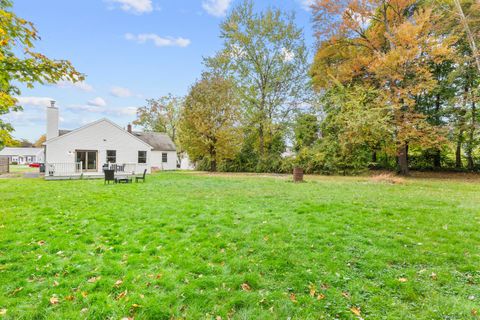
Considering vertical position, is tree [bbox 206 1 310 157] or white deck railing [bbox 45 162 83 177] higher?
tree [bbox 206 1 310 157]

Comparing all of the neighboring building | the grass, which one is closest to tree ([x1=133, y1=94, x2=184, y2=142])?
the neighboring building

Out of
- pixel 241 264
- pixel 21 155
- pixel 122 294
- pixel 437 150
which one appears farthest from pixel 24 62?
pixel 21 155

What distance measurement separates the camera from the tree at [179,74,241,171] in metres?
23.9

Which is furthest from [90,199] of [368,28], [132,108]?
[132,108]

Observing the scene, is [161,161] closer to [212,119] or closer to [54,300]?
[212,119]

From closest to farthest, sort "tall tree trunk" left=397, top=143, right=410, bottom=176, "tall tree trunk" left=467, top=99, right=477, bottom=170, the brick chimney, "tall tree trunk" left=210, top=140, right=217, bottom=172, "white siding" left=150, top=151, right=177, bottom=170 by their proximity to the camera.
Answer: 1. "tall tree trunk" left=467, top=99, right=477, bottom=170
2. "tall tree trunk" left=397, top=143, right=410, bottom=176
3. the brick chimney
4. "tall tree trunk" left=210, top=140, right=217, bottom=172
5. "white siding" left=150, top=151, right=177, bottom=170

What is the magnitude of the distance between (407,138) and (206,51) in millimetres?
20584

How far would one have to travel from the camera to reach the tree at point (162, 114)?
43.2m

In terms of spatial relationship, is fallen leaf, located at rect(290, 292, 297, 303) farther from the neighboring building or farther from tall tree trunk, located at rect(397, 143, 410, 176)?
the neighboring building

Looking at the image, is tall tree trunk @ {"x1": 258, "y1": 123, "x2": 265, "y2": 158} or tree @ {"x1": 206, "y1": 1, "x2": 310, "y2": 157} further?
tall tree trunk @ {"x1": 258, "y1": 123, "x2": 265, "y2": 158}

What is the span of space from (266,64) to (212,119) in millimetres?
8398

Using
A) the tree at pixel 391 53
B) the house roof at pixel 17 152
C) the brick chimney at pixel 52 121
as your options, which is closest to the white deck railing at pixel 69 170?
the brick chimney at pixel 52 121

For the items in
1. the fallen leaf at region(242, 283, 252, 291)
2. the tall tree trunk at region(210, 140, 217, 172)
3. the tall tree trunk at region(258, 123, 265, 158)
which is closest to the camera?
the fallen leaf at region(242, 283, 252, 291)

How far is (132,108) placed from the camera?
150 feet
